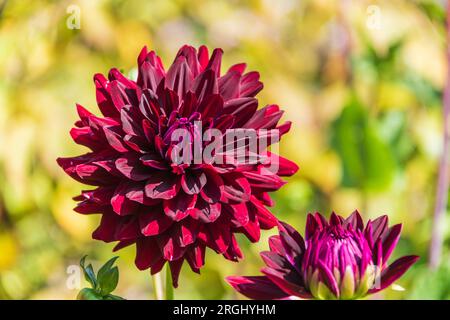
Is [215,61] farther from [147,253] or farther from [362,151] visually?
[362,151]

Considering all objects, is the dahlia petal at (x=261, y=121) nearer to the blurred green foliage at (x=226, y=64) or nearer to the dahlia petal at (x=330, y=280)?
the dahlia petal at (x=330, y=280)

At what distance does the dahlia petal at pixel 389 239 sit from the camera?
33cm

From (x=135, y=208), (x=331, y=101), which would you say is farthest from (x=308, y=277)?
(x=331, y=101)

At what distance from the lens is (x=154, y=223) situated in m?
0.33

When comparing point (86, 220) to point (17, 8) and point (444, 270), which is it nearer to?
point (17, 8)

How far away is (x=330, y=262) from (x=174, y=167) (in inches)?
3.5

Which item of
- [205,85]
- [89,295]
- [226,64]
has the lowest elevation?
[89,295]

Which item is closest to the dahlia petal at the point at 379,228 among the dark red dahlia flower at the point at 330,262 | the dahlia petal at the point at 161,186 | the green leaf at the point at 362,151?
the dark red dahlia flower at the point at 330,262

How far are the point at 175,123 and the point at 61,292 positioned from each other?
0.62m

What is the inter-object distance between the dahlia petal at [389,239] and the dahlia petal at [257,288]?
5 centimetres

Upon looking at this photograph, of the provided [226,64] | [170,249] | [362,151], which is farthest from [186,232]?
[226,64]

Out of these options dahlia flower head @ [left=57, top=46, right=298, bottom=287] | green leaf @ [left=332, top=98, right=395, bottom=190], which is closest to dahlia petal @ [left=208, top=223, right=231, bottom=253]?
dahlia flower head @ [left=57, top=46, right=298, bottom=287]

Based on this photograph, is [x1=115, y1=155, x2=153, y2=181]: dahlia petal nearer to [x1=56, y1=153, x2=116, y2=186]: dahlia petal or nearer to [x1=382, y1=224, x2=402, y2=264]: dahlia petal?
[x1=56, y1=153, x2=116, y2=186]: dahlia petal
